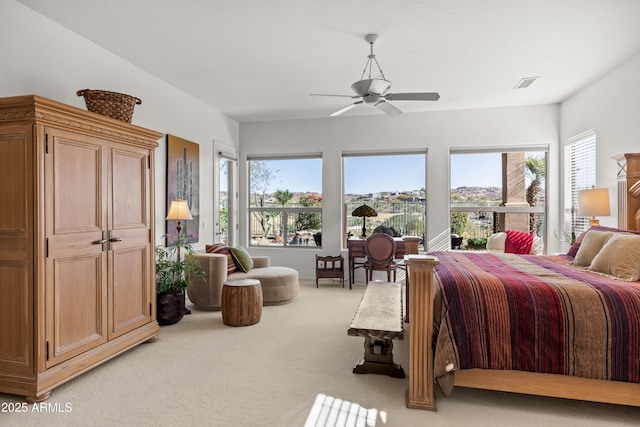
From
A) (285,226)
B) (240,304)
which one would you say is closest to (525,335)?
(240,304)

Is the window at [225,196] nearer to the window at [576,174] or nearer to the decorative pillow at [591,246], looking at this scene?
the decorative pillow at [591,246]

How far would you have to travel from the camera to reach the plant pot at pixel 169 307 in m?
3.68

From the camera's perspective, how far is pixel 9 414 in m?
2.09

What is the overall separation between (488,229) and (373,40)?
3697 mm

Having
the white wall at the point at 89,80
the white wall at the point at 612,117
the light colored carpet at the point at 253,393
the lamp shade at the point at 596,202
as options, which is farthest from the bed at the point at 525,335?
the white wall at the point at 89,80

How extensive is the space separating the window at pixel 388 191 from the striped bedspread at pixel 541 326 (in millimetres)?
3641

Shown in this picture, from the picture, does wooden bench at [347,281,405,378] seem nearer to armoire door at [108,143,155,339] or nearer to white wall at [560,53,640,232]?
armoire door at [108,143,155,339]

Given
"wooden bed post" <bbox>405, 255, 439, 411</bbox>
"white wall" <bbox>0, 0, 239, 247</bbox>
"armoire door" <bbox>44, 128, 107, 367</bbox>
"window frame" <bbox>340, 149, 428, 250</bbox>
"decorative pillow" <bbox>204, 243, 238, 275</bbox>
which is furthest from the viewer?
"window frame" <bbox>340, 149, 428, 250</bbox>

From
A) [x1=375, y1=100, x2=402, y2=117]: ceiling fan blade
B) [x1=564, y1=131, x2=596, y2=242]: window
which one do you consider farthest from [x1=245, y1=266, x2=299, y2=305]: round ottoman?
[x1=564, y1=131, x2=596, y2=242]: window

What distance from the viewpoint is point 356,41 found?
3266mm

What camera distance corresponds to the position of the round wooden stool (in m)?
Result: 3.66

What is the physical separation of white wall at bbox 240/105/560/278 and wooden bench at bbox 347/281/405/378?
312 cm

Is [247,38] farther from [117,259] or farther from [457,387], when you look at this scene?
[457,387]

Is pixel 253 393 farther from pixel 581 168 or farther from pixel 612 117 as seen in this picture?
pixel 581 168
